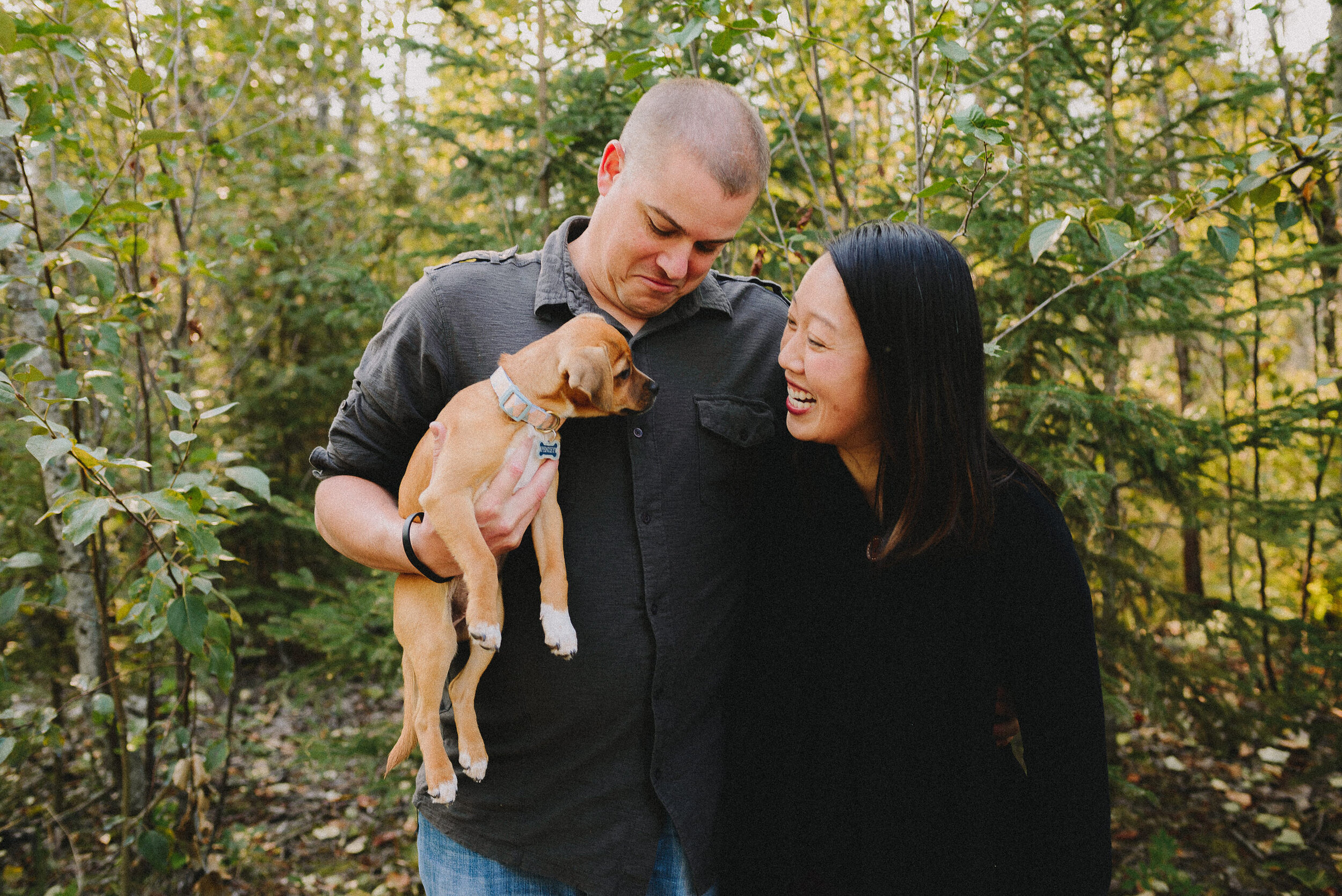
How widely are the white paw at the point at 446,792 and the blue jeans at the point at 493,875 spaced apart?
0.37ft

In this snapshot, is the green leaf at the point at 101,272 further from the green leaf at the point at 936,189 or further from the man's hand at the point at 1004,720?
the man's hand at the point at 1004,720

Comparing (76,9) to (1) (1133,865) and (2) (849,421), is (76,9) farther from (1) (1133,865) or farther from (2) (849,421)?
(1) (1133,865)

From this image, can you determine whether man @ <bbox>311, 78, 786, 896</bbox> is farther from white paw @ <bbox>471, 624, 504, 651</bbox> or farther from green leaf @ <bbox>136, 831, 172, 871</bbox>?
green leaf @ <bbox>136, 831, 172, 871</bbox>

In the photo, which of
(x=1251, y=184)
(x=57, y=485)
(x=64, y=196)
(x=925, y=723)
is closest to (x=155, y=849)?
(x=57, y=485)

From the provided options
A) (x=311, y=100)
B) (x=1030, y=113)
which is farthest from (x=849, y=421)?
(x=311, y=100)

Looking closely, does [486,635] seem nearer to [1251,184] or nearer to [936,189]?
[936,189]

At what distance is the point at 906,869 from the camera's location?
1.85 meters

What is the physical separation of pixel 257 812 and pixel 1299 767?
283 inches

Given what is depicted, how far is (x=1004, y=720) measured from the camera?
212cm

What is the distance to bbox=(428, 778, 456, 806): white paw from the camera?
202 centimetres

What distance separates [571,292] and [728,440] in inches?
24.4

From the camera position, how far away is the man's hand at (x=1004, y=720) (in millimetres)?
2090

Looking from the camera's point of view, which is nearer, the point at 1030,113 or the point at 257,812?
the point at 1030,113

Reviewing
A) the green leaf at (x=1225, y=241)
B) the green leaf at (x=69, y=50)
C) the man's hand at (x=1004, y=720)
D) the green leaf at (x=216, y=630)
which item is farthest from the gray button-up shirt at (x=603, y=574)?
the green leaf at (x=69, y=50)
